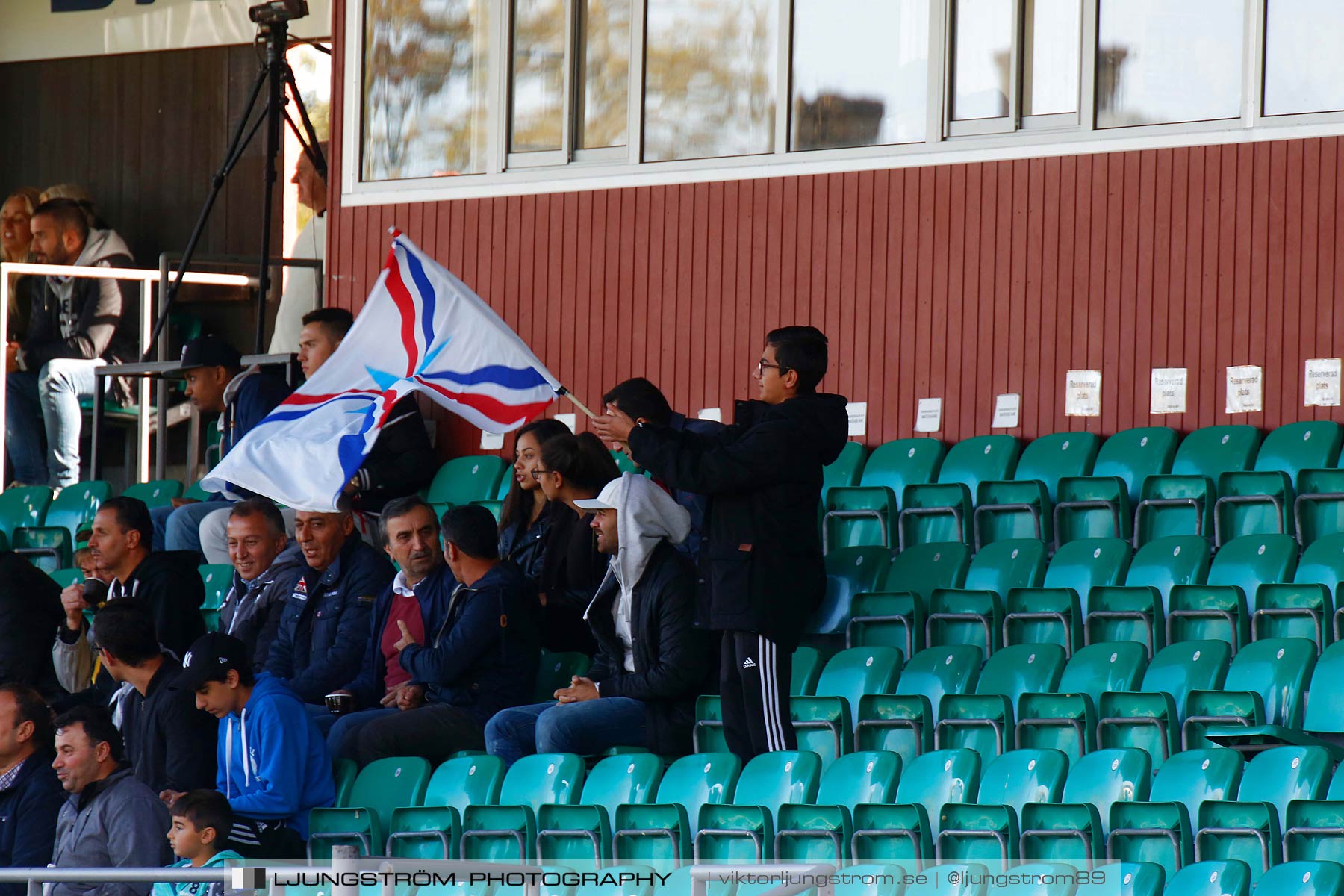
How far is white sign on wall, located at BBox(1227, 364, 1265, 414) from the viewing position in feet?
29.3

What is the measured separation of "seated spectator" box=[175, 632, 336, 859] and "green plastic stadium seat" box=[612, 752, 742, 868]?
3.50 feet

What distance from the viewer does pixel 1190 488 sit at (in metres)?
8.02

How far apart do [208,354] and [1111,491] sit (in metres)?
4.27

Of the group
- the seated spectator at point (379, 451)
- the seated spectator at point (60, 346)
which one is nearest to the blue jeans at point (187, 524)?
the seated spectator at point (379, 451)

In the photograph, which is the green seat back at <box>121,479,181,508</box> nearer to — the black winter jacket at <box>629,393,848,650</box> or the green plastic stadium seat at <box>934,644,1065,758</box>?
the black winter jacket at <box>629,393,848,650</box>

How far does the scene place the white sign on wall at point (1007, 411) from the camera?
9.39 metres

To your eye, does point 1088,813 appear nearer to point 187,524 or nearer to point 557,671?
point 557,671

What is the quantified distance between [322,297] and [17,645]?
3.40 metres

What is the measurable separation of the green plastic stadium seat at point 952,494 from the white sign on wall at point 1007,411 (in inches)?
17.6

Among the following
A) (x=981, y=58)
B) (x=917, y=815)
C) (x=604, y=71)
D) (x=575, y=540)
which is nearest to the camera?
(x=917, y=815)

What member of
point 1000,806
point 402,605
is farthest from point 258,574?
point 1000,806

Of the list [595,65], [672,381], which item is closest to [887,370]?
[672,381]

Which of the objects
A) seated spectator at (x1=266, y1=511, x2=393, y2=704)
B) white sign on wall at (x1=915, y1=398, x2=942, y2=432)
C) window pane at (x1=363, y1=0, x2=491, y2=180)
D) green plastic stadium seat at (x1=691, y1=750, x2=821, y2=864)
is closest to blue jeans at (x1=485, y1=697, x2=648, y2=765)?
green plastic stadium seat at (x1=691, y1=750, x2=821, y2=864)

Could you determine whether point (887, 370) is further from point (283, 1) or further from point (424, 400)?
point (283, 1)
